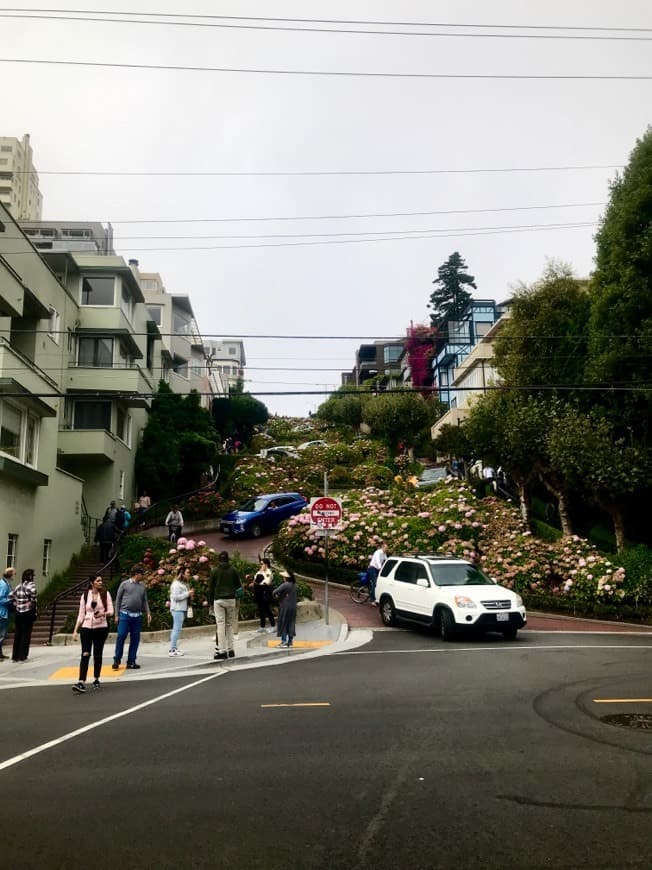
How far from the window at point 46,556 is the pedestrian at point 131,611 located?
10.7 metres

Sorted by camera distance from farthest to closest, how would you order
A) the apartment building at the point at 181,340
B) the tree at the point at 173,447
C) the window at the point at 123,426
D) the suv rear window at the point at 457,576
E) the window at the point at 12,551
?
the apartment building at the point at 181,340 → the tree at the point at 173,447 → the window at the point at 123,426 → the window at the point at 12,551 → the suv rear window at the point at 457,576

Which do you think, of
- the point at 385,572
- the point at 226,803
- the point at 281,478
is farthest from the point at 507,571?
the point at 281,478

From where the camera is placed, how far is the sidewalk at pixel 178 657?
1359 centimetres

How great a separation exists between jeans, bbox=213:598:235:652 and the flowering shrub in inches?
436

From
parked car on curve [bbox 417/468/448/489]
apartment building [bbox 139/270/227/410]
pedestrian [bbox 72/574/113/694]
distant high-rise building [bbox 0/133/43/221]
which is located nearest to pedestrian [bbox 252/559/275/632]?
pedestrian [bbox 72/574/113/694]

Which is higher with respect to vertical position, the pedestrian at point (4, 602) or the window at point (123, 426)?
the window at point (123, 426)

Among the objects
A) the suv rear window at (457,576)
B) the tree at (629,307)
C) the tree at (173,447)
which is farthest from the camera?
the tree at (173,447)

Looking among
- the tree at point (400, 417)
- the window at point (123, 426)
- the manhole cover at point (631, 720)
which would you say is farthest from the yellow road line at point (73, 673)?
the tree at point (400, 417)

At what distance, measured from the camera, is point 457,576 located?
17.6 metres

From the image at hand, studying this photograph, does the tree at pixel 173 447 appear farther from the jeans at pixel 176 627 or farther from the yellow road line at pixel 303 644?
the jeans at pixel 176 627

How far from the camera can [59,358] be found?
97.1ft

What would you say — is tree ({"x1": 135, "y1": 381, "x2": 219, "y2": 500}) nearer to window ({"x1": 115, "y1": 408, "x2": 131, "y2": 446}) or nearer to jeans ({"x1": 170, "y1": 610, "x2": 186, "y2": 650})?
window ({"x1": 115, "y1": 408, "x2": 131, "y2": 446})

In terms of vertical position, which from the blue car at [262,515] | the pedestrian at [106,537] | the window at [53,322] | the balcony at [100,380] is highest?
the window at [53,322]

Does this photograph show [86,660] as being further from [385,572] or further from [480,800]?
[385,572]
